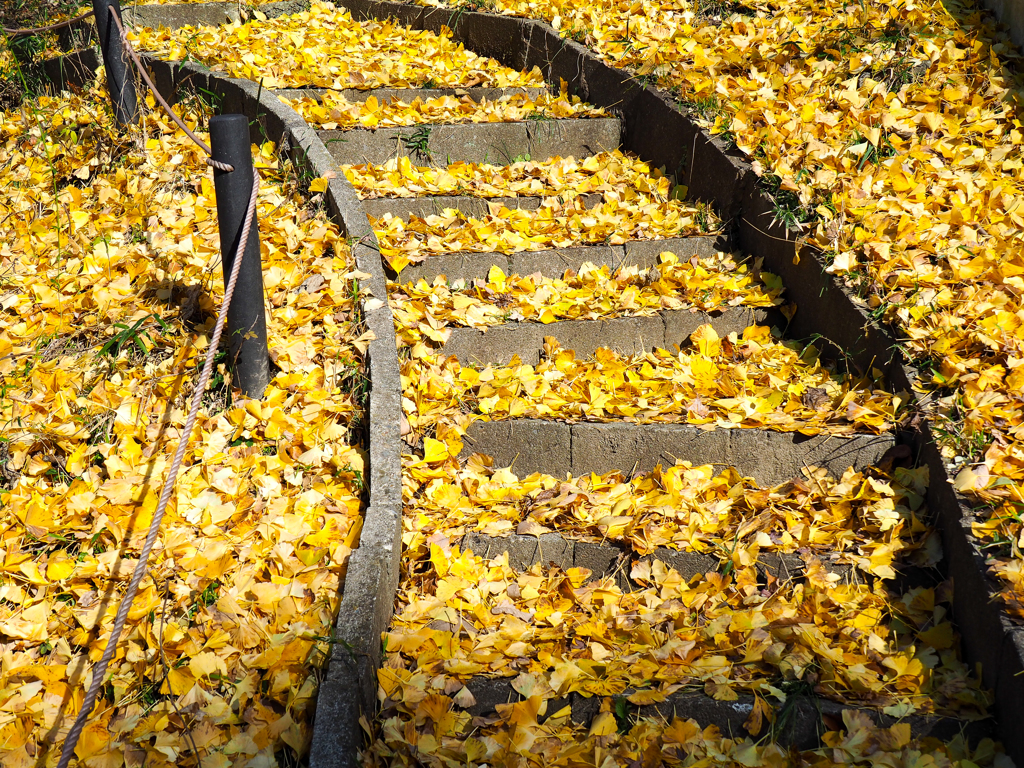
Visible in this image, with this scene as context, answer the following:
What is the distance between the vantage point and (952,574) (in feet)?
6.97

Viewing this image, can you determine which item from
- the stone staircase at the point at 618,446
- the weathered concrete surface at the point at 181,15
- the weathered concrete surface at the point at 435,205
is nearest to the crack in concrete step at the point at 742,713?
the stone staircase at the point at 618,446

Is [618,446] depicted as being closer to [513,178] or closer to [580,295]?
[580,295]

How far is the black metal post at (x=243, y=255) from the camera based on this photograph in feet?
7.59

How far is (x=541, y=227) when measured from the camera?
3.53 m

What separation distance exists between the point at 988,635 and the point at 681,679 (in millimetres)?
746

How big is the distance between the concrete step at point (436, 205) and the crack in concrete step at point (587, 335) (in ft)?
2.84

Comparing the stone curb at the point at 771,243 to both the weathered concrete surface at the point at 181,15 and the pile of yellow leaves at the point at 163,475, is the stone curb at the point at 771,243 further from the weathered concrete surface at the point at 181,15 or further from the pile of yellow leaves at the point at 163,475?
the pile of yellow leaves at the point at 163,475

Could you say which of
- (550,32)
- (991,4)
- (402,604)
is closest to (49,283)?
(402,604)

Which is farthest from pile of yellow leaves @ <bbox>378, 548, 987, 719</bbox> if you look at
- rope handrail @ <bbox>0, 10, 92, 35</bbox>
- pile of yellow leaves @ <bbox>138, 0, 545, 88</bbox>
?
pile of yellow leaves @ <bbox>138, 0, 545, 88</bbox>

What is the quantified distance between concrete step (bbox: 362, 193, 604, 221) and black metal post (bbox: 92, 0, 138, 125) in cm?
139

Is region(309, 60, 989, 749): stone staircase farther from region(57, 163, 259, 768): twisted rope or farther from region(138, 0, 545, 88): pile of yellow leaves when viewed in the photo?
region(138, 0, 545, 88): pile of yellow leaves

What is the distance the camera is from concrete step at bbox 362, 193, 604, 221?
11.5 ft

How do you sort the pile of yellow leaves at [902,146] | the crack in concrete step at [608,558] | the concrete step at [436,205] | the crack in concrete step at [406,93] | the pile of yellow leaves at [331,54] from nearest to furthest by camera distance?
the crack in concrete step at [608,558], the pile of yellow leaves at [902,146], the concrete step at [436,205], the crack in concrete step at [406,93], the pile of yellow leaves at [331,54]

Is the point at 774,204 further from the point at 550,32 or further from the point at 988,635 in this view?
the point at 550,32
